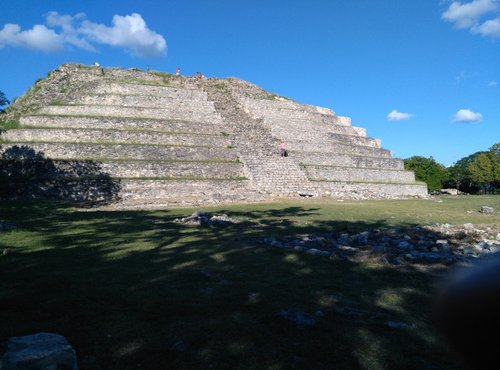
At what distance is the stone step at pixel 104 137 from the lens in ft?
68.5

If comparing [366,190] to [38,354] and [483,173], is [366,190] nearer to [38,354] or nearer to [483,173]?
[38,354]

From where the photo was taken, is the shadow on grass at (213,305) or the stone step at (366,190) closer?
the shadow on grass at (213,305)

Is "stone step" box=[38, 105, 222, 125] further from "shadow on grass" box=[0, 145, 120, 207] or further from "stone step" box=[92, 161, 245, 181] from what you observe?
"stone step" box=[92, 161, 245, 181]

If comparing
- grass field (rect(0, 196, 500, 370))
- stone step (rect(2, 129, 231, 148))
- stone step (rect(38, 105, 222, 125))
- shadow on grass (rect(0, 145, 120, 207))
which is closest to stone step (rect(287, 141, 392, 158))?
stone step (rect(2, 129, 231, 148))

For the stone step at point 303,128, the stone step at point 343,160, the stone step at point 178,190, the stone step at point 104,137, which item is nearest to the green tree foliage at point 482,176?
the stone step at point 303,128

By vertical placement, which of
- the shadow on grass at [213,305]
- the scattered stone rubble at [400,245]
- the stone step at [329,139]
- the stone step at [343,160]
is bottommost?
the shadow on grass at [213,305]

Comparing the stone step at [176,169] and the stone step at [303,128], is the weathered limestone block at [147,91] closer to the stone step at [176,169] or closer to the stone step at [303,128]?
the stone step at [303,128]

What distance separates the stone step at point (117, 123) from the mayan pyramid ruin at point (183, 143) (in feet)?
0.19

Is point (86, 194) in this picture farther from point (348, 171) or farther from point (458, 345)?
point (458, 345)

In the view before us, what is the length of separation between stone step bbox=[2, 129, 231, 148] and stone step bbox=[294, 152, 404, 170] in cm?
568

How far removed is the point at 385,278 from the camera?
5.73 m

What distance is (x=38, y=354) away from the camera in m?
2.66

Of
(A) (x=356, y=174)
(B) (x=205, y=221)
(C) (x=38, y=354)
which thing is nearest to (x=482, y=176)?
(A) (x=356, y=174)

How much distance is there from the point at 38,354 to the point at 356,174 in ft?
79.9
